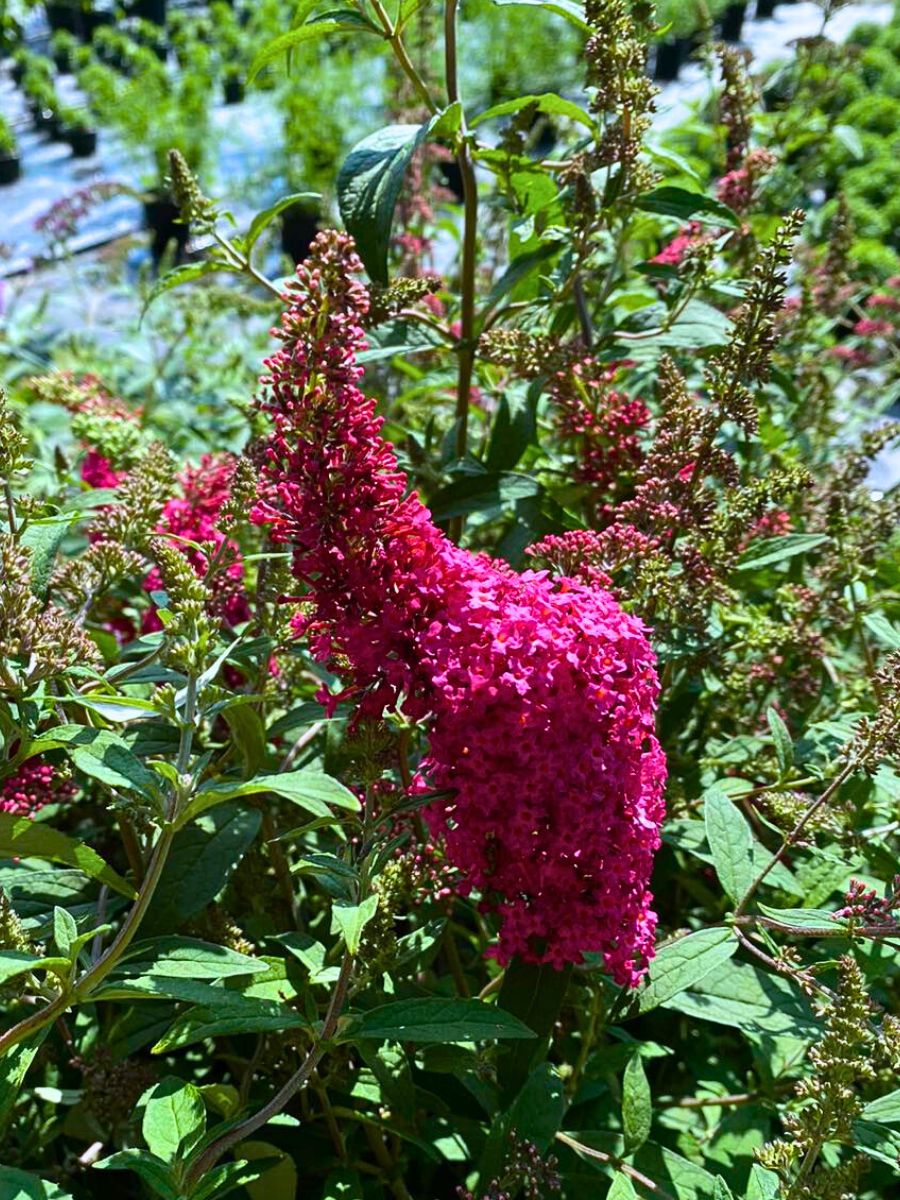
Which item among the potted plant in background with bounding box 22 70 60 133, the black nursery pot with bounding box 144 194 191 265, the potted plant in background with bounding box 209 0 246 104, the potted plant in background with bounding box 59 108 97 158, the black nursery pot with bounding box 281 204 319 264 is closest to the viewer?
the black nursery pot with bounding box 281 204 319 264

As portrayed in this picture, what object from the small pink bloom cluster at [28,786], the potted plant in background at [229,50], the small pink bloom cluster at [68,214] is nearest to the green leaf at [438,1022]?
the small pink bloom cluster at [28,786]

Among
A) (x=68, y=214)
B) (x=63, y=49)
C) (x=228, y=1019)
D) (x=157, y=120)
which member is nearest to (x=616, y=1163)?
(x=228, y=1019)

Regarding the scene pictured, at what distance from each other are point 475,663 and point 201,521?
73 centimetres

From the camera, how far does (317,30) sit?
1.57 metres

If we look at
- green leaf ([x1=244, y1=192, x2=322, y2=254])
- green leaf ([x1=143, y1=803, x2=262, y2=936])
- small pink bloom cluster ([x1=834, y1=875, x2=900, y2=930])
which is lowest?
small pink bloom cluster ([x1=834, y1=875, x2=900, y2=930])

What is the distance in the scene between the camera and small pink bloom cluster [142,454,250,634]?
1637 mm

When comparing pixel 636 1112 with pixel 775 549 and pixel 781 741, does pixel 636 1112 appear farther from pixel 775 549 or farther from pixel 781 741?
pixel 775 549

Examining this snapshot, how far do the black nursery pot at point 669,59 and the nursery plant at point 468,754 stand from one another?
9209mm

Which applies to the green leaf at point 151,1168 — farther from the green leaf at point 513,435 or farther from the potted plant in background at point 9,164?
the potted plant in background at point 9,164

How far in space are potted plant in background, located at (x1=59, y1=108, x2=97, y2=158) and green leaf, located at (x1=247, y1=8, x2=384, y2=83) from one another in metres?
7.16

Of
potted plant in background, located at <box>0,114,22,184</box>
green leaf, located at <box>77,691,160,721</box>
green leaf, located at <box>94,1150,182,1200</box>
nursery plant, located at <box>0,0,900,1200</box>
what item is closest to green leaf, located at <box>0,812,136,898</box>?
nursery plant, located at <box>0,0,900,1200</box>

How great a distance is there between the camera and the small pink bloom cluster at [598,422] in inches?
69.4

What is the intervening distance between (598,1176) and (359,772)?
26.1 inches

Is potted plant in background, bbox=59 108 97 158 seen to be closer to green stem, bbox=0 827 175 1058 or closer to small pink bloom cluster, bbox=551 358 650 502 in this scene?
small pink bloom cluster, bbox=551 358 650 502
